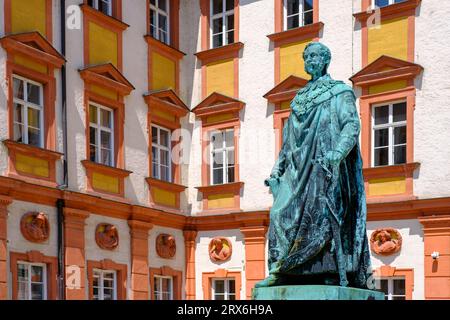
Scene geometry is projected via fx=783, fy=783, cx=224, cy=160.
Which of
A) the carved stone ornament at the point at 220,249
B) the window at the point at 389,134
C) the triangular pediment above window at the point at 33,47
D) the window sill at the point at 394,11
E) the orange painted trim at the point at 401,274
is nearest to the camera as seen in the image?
the triangular pediment above window at the point at 33,47

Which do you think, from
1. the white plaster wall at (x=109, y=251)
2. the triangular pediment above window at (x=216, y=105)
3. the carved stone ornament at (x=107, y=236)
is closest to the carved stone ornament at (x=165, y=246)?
the white plaster wall at (x=109, y=251)

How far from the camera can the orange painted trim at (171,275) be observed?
16.4 metres

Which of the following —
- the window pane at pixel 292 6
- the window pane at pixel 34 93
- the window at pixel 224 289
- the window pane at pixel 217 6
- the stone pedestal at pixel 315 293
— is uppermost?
the window pane at pixel 217 6

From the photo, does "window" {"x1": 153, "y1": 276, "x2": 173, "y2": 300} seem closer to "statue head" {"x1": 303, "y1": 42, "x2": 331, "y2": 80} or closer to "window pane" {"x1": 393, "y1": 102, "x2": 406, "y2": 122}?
"window pane" {"x1": 393, "y1": 102, "x2": 406, "y2": 122}

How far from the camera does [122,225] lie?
15742 millimetres

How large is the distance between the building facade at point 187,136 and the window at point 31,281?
0.09ft

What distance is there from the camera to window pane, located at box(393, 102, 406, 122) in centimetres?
1509

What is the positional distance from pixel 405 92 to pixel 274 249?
9810 millimetres

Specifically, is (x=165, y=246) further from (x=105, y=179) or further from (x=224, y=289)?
(x=105, y=179)

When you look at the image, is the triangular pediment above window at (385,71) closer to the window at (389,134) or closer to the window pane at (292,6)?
the window at (389,134)

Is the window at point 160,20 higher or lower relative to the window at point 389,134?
higher

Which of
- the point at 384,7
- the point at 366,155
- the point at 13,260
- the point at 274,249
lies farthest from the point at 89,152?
the point at 274,249

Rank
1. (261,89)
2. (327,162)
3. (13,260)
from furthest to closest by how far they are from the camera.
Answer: (261,89) < (13,260) < (327,162)

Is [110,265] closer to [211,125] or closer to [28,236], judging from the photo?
[28,236]
